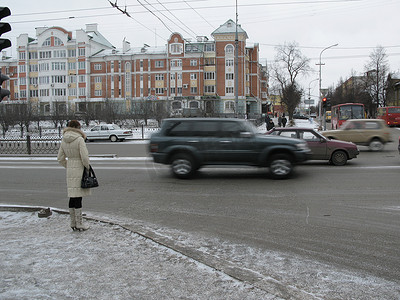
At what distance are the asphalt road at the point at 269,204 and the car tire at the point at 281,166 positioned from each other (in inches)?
10.7

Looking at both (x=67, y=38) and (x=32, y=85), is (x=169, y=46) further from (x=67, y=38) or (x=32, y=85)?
(x=32, y=85)

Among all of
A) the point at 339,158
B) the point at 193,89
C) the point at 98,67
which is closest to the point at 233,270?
the point at 339,158

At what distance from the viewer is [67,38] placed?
8025cm

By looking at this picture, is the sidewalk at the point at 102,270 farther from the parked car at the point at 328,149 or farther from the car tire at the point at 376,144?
the car tire at the point at 376,144

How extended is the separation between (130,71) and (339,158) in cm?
7009

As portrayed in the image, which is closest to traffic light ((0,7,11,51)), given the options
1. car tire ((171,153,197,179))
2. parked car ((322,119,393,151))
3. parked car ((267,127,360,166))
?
car tire ((171,153,197,179))

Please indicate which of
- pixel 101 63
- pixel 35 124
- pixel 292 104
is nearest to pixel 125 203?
pixel 35 124

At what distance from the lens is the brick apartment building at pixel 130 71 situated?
74750 millimetres

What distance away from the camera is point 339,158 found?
14.1 m

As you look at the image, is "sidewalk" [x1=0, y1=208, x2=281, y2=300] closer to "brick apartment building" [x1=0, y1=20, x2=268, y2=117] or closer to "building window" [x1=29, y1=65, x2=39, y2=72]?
"brick apartment building" [x1=0, y1=20, x2=268, y2=117]

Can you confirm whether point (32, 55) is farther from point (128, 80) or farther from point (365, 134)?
point (365, 134)

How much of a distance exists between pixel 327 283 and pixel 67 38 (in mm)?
85996

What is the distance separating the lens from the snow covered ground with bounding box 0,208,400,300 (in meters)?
3.73

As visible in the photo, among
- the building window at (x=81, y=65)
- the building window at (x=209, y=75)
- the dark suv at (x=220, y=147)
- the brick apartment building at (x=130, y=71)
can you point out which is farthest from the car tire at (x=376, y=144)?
the building window at (x=81, y=65)
